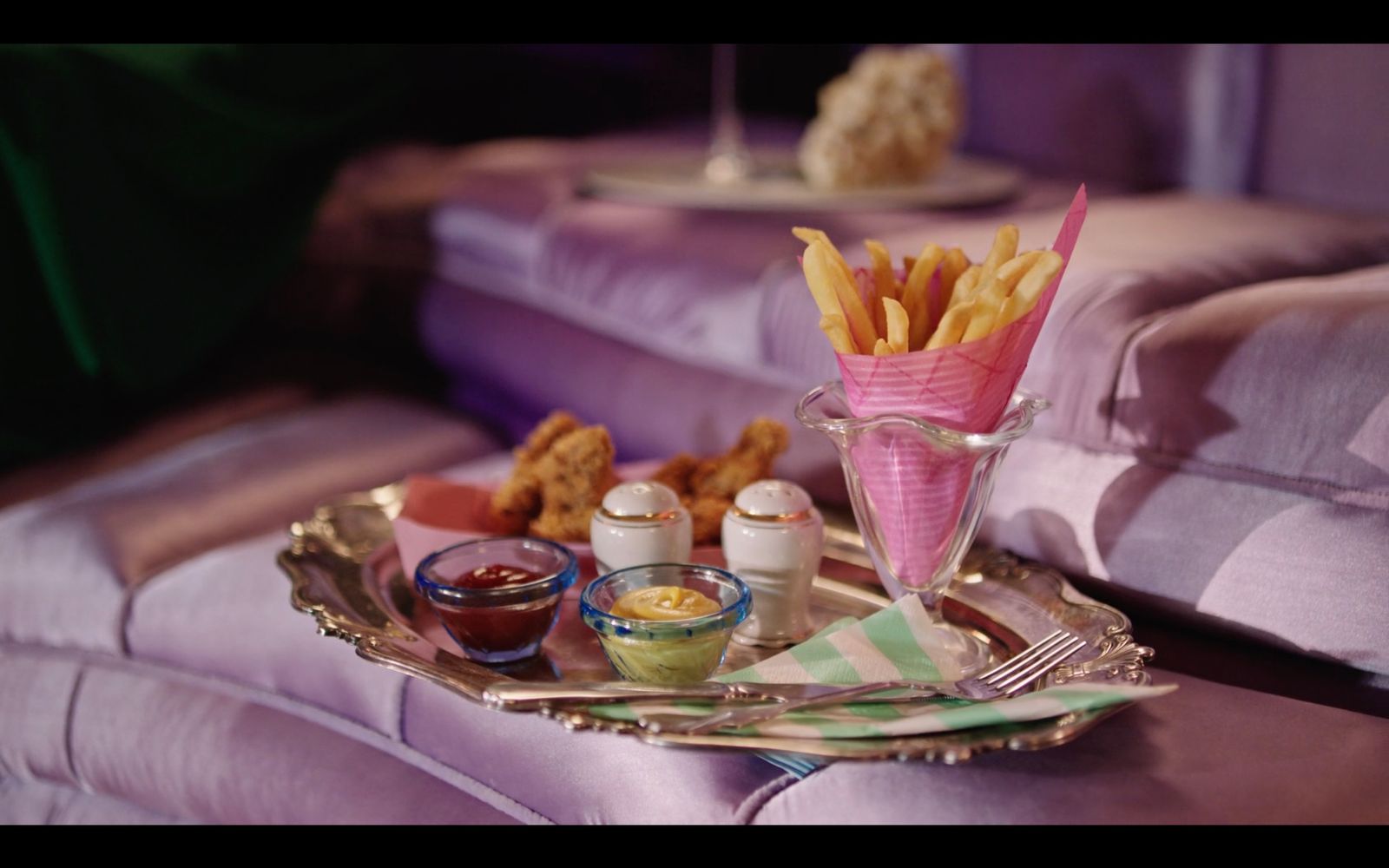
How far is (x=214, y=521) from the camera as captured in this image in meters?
1.35

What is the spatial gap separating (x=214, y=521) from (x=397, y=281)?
0.64 meters

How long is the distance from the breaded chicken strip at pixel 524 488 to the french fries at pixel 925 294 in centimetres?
31

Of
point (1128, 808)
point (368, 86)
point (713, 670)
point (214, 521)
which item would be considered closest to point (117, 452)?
point (214, 521)

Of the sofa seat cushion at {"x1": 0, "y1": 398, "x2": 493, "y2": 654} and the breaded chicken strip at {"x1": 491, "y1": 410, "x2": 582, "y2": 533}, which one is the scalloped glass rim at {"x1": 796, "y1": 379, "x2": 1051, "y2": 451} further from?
the sofa seat cushion at {"x1": 0, "y1": 398, "x2": 493, "y2": 654}

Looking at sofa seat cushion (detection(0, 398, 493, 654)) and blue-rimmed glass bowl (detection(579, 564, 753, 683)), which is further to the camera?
sofa seat cushion (detection(0, 398, 493, 654))

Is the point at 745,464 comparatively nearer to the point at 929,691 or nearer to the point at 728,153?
the point at 929,691

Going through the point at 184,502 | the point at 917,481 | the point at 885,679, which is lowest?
the point at 184,502

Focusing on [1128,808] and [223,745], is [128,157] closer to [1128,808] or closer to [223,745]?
[223,745]

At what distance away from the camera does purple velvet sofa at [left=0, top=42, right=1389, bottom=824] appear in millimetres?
738

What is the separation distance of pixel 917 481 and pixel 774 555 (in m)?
0.12

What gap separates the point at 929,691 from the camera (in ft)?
2.41

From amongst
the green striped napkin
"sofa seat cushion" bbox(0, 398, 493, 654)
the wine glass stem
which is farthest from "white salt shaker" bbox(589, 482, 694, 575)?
the wine glass stem

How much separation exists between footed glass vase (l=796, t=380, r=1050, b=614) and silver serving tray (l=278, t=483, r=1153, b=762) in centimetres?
7

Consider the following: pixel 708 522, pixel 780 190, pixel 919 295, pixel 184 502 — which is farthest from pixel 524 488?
pixel 780 190
